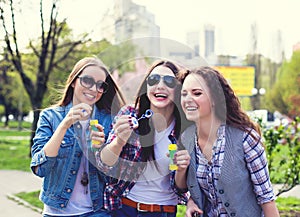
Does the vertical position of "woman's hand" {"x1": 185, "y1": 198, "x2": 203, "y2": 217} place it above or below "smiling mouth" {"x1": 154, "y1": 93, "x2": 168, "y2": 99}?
below

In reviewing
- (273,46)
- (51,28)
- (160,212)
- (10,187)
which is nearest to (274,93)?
(273,46)

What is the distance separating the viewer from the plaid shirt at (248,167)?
246cm

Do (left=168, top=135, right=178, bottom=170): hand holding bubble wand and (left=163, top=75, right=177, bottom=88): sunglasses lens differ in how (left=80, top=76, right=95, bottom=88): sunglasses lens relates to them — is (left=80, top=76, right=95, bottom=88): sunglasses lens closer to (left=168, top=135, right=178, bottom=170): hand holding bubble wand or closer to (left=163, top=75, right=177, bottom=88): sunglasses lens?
(left=163, top=75, right=177, bottom=88): sunglasses lens

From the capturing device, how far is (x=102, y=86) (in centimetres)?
261

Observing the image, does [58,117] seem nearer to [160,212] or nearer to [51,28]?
[160,212]

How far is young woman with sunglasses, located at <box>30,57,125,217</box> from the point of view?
2586mm

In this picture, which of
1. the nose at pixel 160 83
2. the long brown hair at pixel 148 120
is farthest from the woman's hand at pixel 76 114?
the nose at pixel 160 83

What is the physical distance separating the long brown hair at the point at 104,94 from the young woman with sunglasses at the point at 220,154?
398mm

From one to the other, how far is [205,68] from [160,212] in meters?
0.83

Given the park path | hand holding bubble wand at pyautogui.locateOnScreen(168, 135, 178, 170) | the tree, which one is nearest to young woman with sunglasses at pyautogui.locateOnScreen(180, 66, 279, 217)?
hand holding bubble wand at pyautogui.locateOnScreen(168, 135, 178, 170)

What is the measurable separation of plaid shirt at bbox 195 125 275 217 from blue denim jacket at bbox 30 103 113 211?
560mm

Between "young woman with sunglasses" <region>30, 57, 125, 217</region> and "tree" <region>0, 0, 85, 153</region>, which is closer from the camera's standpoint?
"young woman with sunglasses" <region>30, 57, 125, 217</region>

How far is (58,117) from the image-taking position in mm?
2680

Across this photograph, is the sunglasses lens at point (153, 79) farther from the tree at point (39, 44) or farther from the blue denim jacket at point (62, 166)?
→ the tree at point (39, 44)
